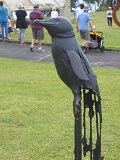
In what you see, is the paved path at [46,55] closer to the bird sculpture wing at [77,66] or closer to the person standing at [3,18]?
the person standing at [3,18]

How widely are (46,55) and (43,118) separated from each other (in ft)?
26.6

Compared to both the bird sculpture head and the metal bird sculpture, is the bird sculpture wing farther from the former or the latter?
the bird sculpture head

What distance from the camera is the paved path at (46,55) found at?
44.2ft

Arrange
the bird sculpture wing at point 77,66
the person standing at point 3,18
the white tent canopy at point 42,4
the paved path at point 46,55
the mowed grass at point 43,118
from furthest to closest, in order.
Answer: the white tent canopy at point 42,4 → the person standing at point 3,18 → the paved path at point 46,55 → the mowed grass at point 43,118 → the bird sculpture wing at point 77,66

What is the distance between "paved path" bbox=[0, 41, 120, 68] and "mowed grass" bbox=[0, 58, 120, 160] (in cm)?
313

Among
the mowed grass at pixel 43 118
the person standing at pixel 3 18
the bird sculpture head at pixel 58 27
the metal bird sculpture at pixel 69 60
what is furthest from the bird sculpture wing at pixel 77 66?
the person standing at pixel 3 18

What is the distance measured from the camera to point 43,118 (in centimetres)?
654

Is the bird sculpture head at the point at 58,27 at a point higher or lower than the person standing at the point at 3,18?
higher

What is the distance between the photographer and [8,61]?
13.0m

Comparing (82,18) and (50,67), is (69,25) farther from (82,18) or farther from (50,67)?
(82,18)

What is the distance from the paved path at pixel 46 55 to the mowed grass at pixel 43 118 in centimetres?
313

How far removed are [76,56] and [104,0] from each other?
5259 centimetres

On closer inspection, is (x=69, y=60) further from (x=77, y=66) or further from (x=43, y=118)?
(x=43, y=118)

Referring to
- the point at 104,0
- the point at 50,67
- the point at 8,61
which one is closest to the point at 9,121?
the point at 50,67
